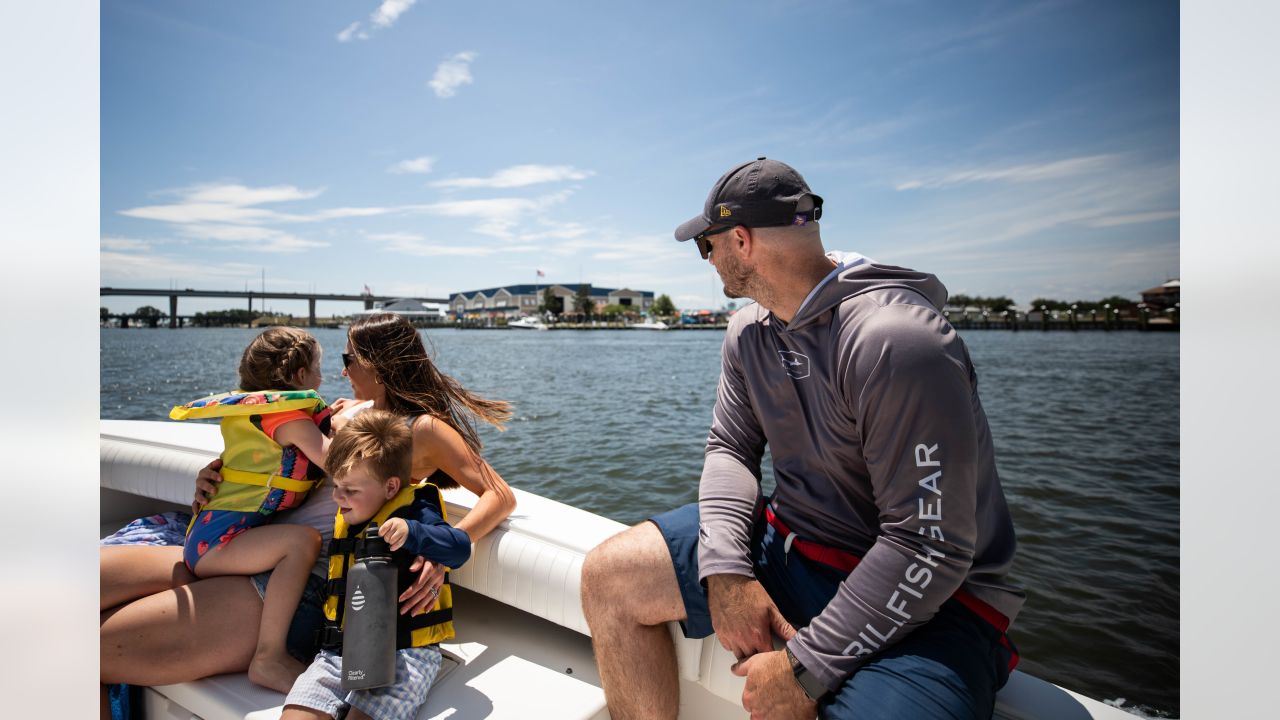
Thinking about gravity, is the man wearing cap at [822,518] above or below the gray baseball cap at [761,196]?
below

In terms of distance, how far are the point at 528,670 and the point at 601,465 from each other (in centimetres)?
670

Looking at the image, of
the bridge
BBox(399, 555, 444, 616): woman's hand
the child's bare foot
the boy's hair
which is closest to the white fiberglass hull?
the child's bare foot

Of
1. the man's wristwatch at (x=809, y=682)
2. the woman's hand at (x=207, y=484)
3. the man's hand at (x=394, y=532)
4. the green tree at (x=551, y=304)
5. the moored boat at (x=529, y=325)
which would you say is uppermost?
the green tree at (x=551, y=304)

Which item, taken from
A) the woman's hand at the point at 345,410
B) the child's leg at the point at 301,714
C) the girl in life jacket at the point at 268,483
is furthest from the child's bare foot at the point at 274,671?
the woman's hand at the point at 345,410

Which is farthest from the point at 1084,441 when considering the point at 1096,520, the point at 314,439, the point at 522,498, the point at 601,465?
the point at 314,439

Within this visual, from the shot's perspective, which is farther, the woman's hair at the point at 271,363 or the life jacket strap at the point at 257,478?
the woman's hair at the point at 271,363

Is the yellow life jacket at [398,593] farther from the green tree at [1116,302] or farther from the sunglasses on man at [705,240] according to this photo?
the green tree at [1116,302]

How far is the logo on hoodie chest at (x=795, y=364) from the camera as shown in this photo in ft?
4.77

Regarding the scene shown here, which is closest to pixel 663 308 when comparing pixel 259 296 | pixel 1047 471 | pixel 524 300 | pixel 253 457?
pixel 524 300

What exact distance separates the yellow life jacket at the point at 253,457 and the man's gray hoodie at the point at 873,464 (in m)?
1.18

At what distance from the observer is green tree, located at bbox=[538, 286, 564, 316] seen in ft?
302

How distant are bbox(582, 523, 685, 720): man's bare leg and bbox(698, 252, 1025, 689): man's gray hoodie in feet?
0.44

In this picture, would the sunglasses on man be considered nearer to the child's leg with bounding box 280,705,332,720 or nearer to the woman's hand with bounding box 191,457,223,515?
the child's leg with bounding box 280,705,332,720
